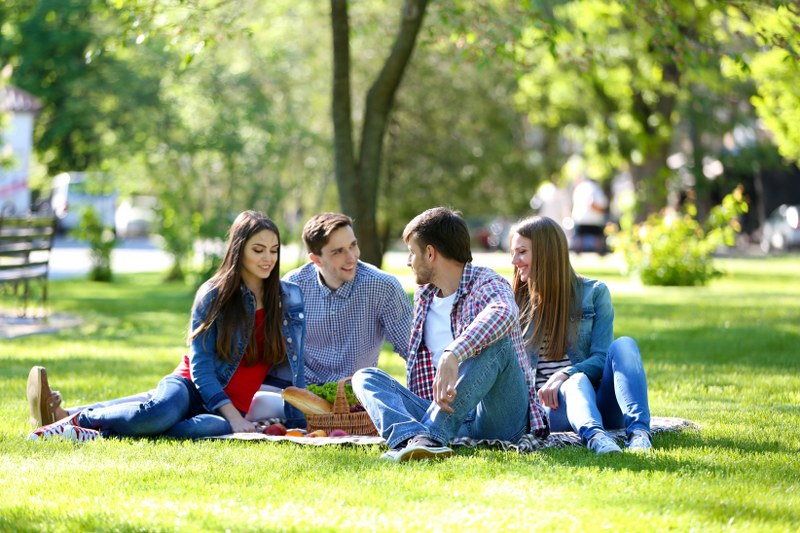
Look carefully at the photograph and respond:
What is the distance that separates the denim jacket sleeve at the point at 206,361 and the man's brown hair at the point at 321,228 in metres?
0.63

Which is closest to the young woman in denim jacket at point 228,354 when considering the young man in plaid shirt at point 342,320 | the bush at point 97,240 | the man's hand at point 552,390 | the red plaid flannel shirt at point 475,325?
the young man in plaid shirt at point 342,320

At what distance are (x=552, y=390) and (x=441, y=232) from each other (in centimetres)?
106

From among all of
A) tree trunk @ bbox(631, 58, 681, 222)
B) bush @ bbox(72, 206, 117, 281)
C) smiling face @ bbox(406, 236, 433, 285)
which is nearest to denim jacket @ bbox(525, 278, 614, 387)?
smiling face @ bbox(406, 236, 433, 285)

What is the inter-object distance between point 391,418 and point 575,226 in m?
A: 27.3

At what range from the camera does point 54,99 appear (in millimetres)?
45000

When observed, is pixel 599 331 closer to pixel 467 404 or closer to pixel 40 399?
pixel 467 404

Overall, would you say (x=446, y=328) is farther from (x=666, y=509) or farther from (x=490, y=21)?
(x=490, y=21)

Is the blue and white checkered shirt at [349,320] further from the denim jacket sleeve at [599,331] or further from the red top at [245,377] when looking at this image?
the denim jacket sleeve at [599,331]

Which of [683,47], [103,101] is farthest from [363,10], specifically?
[683,47]

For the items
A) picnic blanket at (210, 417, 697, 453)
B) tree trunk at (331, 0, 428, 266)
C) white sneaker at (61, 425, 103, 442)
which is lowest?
white sneaker at (61, 425, 103, 442)

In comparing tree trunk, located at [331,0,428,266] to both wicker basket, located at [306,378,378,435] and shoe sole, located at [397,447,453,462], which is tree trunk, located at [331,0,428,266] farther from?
shoe sole, located at [397,447,453,462]

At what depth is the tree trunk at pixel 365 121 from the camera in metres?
14.5

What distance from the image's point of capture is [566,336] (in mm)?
7406

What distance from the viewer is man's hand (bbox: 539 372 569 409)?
7164mm
